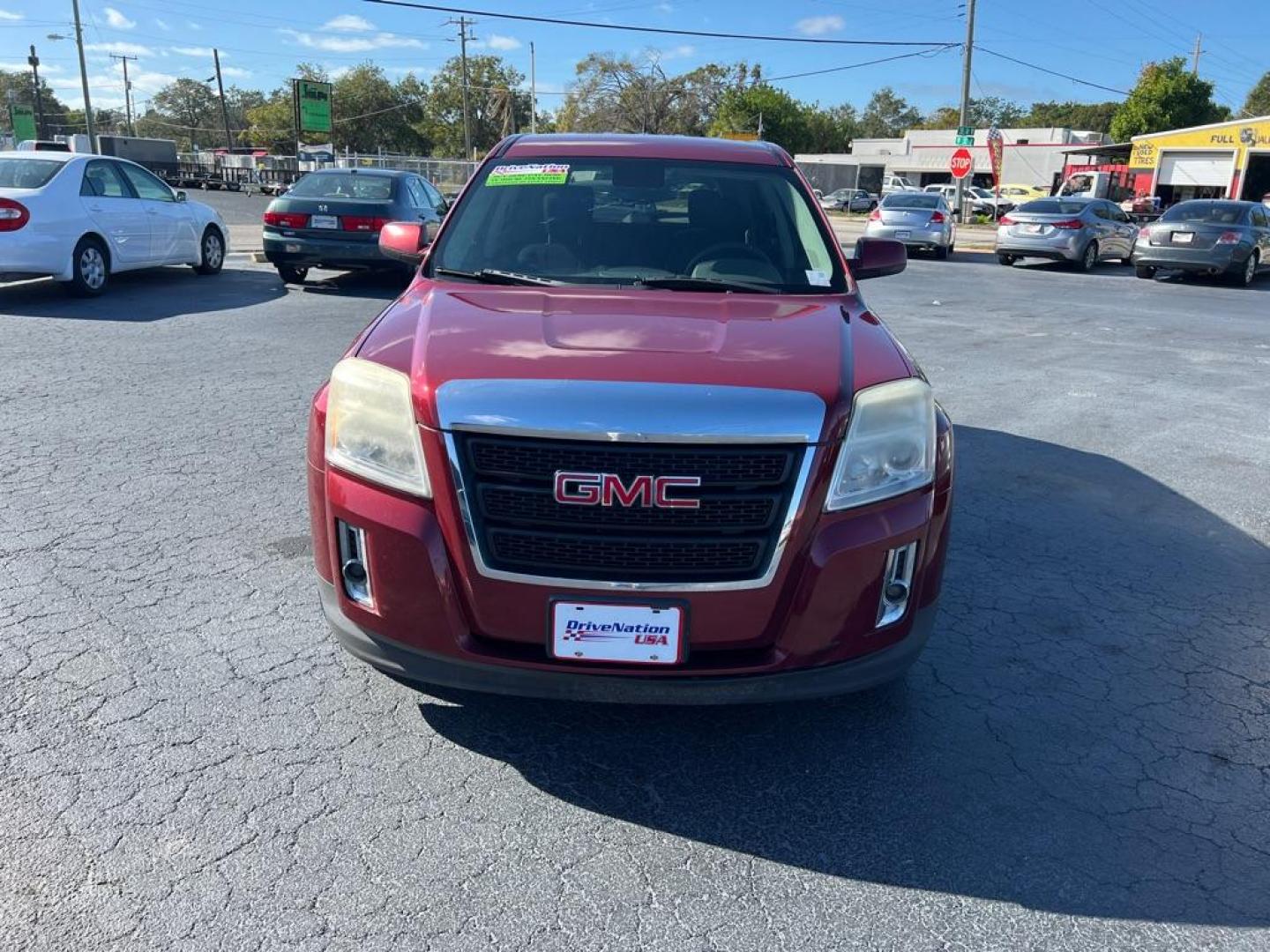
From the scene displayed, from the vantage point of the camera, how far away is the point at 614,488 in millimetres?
2482

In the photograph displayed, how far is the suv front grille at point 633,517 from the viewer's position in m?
2.49

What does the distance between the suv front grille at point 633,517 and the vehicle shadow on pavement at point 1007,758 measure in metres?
0.69

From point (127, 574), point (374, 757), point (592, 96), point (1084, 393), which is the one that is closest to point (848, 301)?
point (374, 757)

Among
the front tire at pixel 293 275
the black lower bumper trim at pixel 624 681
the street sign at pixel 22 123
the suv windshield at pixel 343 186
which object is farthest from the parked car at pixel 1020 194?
the street sign at pixel 22 123

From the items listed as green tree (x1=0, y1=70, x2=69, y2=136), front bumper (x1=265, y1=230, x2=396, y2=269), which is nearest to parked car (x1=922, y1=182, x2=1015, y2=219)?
front bumper (x1=265, y1=230, x2=396, y2=269)

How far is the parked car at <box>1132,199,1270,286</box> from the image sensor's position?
17.3m

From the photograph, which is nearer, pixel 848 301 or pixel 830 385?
pixel 830 385

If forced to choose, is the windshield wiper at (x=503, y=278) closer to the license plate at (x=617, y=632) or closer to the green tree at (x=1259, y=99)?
the license plate at (x=617, y=632)

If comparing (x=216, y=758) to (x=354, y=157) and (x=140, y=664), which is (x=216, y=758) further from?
(x=354, y=157)

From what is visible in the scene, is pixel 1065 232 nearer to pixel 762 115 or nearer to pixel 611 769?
pixel 611 769

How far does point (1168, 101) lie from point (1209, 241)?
3994cm

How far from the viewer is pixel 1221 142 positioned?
41188mm

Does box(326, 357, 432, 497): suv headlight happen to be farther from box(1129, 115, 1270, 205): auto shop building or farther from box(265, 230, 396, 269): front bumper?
→ box(1129, 115, 1270, 205): auto shop building

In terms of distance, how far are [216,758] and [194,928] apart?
0.67 m
